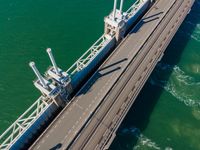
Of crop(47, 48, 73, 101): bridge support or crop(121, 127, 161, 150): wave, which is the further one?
crop(121, 127, 161, 150): wave

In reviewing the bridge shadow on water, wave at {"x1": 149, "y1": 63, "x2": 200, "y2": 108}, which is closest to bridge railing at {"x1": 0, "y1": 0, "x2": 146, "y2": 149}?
the bridge shadow on water

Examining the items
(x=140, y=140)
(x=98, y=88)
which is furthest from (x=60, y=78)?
(x=140, y=140)

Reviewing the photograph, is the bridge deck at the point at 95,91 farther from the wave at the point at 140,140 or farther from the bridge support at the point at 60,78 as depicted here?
→ the wave at the point at 140,140

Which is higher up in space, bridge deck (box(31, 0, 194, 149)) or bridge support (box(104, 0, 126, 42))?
bridge support (box(104, 0, 126, 42))

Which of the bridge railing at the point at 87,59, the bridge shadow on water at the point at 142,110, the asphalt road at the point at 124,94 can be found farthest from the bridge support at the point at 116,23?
the bridge shadow on water at the point at 142,110

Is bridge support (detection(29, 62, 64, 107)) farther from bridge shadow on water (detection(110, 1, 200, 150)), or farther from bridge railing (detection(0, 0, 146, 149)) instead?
bridge shadow on water (detection(110, 1, 200, 150))

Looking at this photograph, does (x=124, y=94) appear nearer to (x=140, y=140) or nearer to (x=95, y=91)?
(x=95, y=91)
